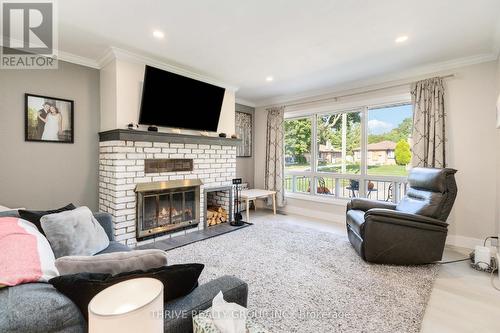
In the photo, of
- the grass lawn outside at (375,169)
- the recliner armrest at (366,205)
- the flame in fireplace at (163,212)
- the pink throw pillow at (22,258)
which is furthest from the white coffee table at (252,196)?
the pink throw pillow at (22,258)

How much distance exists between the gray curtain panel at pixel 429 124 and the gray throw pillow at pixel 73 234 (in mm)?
3934

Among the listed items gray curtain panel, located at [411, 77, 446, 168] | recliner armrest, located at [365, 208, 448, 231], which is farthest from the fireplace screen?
gray curtain panel, located at [411, 77, 446, 168]

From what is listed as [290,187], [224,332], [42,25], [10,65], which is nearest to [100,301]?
[224,332]

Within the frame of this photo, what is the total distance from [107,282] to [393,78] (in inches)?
169

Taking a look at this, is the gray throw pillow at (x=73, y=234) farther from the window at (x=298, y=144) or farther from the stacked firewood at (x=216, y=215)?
the window at (x=298, y=144)

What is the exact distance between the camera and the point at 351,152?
4.36 metres

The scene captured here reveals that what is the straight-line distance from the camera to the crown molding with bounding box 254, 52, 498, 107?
3094 mm

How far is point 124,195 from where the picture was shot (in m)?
2.99

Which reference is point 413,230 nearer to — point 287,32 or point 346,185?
point 346,185

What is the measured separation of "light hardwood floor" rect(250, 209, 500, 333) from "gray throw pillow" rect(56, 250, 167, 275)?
1863 mm

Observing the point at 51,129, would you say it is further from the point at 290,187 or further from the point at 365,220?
the point at 290,187

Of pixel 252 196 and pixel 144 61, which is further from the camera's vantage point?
pixel 252 196

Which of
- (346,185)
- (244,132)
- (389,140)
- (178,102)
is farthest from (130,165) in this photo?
(389,140)

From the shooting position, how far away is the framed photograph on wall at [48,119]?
2.77 meters
